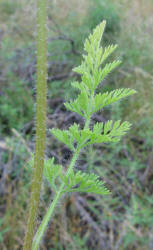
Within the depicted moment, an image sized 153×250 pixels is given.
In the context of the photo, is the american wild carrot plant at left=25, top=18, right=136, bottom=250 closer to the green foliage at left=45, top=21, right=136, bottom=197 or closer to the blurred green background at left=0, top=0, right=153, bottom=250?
the green foliage at left=45, top=21, right=136, bottom=197

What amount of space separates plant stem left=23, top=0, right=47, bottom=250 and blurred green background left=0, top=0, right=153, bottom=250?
956mm

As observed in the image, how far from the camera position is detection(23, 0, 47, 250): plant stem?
1.49 feet

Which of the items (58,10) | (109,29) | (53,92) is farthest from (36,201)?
(58,10)

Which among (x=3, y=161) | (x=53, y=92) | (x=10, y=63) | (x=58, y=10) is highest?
(x=58, y=10)

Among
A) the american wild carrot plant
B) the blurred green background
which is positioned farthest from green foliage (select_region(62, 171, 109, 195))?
the blurred green background

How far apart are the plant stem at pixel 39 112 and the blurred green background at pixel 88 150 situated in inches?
37.6

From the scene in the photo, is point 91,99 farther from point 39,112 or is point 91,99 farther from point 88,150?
point 88,150

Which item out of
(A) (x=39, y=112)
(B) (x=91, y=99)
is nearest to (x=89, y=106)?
(B) (x=91, y=99)

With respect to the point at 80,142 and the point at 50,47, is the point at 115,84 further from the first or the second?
the point at 80,142

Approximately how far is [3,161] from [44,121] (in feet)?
7.42

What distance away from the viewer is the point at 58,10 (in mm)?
4180

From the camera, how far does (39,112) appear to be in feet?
1.62

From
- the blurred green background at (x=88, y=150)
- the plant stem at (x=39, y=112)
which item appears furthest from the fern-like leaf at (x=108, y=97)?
the blurred green background at (x=88, y=150)

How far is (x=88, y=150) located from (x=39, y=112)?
1832 millimetres
